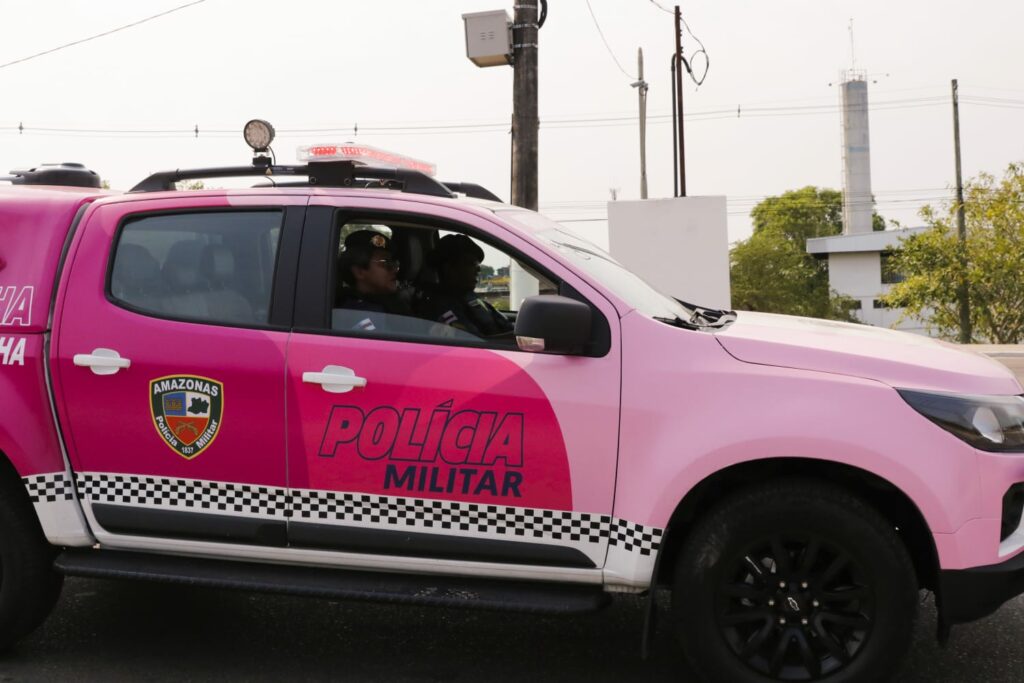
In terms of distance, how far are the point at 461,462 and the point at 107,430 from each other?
52.7 inches

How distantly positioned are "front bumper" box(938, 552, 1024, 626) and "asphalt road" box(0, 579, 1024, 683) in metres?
0.55

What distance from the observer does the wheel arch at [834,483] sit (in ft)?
11.4

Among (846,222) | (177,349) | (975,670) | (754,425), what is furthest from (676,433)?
(846,222)

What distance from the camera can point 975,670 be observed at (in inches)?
154

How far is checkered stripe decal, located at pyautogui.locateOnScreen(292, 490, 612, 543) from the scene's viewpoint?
3.60 meters

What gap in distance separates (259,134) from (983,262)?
142ft

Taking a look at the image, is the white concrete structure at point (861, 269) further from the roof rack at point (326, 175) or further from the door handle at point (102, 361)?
the door handle at point (102, 361)

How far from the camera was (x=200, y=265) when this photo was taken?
4.05 meters

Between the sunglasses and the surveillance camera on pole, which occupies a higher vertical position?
the surveillance camera on pole

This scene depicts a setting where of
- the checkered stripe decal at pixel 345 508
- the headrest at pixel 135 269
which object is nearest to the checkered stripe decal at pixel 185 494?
the checkered stripe decal at pixel 345 508

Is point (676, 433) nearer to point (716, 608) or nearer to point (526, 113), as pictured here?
point (716, 608)

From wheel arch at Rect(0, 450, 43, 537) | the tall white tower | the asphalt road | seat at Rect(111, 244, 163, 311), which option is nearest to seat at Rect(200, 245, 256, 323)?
seat at Rect(111, 244, 163, 311)

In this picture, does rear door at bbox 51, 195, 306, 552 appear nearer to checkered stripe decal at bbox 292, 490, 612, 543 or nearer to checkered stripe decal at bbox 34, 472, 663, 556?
checkered stripe decal at bbox 34, 472, 663, 556

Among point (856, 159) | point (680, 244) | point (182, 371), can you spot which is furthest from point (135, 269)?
point (856, 159)
